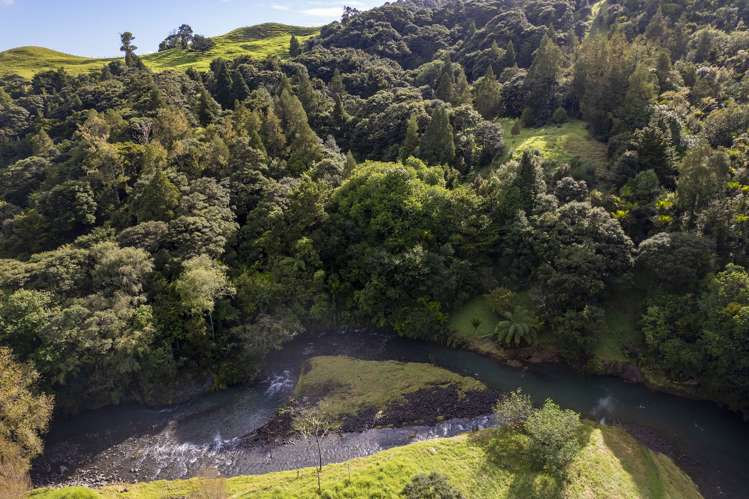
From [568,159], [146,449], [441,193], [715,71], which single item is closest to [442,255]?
[441,193]

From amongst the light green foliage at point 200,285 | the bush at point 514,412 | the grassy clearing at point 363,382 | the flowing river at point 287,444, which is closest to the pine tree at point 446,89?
the flowing river at point 287,444

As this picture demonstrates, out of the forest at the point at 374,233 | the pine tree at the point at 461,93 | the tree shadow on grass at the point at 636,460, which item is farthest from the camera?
the pine tree at the point at 461,93

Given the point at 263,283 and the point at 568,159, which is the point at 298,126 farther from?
the point at 568,159

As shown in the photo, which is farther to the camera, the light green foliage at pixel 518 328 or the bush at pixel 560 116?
the bush at pixel 560 116

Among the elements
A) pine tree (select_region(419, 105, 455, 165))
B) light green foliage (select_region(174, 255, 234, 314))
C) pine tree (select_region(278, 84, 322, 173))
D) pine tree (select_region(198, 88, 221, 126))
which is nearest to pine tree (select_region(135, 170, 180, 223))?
light green foliage (select_region(174, 255, 234, 314))

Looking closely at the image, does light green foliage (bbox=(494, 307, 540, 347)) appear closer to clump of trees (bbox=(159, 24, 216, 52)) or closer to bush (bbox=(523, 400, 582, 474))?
bush (bbox=(523, 400, 582, 474))

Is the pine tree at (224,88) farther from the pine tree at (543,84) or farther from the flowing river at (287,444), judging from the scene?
the flowing river at (287,444)
